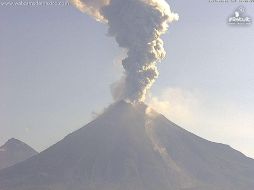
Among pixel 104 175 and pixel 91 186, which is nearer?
pixel 91 186

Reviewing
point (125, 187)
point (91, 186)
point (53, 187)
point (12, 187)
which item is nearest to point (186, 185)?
point (125, 187)

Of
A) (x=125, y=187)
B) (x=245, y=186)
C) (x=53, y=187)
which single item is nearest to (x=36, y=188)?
(x=53, y=187)

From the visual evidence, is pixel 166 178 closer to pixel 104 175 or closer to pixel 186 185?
pixel 186 185

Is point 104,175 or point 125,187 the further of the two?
point 104,175

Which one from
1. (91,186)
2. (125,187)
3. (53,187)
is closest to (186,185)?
(125,187)

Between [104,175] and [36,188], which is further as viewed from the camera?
[104,175]

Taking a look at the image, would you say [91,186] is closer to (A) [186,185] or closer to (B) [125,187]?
(B) [125,187]

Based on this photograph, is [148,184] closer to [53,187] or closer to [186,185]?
[186,185]
